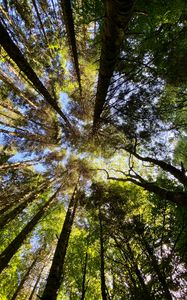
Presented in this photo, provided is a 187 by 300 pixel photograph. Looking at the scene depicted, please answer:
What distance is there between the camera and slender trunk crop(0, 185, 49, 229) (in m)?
12.1

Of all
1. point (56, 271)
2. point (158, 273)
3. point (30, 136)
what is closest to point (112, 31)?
point (158, 273)

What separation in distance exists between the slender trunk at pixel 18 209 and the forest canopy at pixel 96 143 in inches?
2.3

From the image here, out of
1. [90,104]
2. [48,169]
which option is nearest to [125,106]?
[90,104]

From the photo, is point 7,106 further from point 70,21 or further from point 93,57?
point 70,21

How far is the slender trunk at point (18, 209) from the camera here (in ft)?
39.5

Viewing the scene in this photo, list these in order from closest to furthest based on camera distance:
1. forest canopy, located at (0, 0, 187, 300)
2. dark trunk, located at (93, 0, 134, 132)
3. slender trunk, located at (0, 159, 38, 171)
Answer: dark trunk, located at (93, 0, 134, 132) < forest canopy, located at (0, 0, 187, 300) < slender trunk, located at (0, 159, 38, 171)

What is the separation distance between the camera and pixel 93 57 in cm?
989

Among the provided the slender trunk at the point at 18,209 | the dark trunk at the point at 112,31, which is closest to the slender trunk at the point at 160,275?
the dark trunk at the point at 112,31

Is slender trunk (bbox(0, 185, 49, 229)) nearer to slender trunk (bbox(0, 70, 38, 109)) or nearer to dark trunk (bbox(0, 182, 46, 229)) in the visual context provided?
dark trunk (bbox(0, 182, 46, 229))

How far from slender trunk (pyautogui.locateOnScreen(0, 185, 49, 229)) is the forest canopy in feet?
0.19

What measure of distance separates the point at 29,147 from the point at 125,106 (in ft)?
28.0

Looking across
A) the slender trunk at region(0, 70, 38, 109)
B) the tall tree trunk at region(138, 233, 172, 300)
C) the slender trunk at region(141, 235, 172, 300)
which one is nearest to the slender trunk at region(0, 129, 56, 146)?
the slender trunk at region(0, 70, 38, 109)

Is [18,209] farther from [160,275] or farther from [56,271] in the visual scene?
[160,275]

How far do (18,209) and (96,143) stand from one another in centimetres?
530
